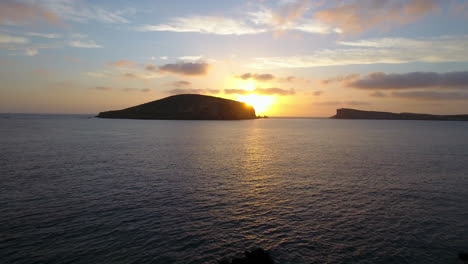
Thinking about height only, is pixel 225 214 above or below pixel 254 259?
below

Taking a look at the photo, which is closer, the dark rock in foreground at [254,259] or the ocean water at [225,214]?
the dark rock in foreground at [254,259]

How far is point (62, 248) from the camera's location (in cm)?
1742

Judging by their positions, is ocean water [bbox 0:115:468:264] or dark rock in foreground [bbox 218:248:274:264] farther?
ocean water [bbox 0:115:468:264]

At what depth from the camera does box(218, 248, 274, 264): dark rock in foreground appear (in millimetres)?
15777

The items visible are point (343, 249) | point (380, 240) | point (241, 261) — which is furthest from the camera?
point (380, 240)

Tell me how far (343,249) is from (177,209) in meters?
15.4

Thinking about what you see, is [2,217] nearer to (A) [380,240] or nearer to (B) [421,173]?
(A) [380,240]

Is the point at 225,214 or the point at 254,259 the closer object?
the point at 254,259

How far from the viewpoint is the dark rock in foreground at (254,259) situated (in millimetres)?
15777

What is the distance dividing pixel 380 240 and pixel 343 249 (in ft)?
12.1

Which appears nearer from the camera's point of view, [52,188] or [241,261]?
[241,261]

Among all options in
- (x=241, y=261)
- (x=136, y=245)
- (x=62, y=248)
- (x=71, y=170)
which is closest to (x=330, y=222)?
(x=241, y=261)

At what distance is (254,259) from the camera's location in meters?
15.9

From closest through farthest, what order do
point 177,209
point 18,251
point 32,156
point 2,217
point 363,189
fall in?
1. point 18,251
2. point 2,217
3. point 177,209
4. point 363,189
5. point 32,156
